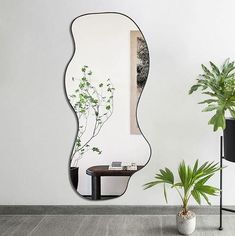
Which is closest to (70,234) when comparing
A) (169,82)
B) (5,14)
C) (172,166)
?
(172,166)

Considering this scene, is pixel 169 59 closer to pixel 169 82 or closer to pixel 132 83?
pixel 169 82

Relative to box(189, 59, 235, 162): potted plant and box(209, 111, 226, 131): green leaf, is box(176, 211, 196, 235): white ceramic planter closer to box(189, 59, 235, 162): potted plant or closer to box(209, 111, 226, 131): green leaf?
box(189, 59, 235, 162): potted plant

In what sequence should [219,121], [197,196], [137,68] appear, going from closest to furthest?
1. [219,121]
2. [197,196]
3. [137,68]

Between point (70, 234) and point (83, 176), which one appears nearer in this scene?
point (70, 234)

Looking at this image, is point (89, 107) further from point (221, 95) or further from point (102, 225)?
point (221, 95)

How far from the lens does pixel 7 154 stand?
7.68 feet

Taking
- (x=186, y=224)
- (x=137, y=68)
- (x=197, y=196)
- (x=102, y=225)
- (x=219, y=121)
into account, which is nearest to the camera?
(x=219, y=121)

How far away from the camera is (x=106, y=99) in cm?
229

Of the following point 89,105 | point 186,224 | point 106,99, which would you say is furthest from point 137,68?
point 186,224

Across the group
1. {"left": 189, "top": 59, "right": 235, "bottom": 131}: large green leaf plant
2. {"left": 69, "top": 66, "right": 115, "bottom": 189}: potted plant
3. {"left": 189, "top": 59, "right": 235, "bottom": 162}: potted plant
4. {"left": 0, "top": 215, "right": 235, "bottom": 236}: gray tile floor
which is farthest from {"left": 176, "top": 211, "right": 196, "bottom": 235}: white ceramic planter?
{"left": 69, "top": 66, "right": 115, "bottom": 189}: potted plant

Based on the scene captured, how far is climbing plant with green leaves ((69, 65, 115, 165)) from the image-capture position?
2283 mm

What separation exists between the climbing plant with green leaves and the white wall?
8cm

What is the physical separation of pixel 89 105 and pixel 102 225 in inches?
33.2

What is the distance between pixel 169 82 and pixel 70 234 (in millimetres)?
1226
